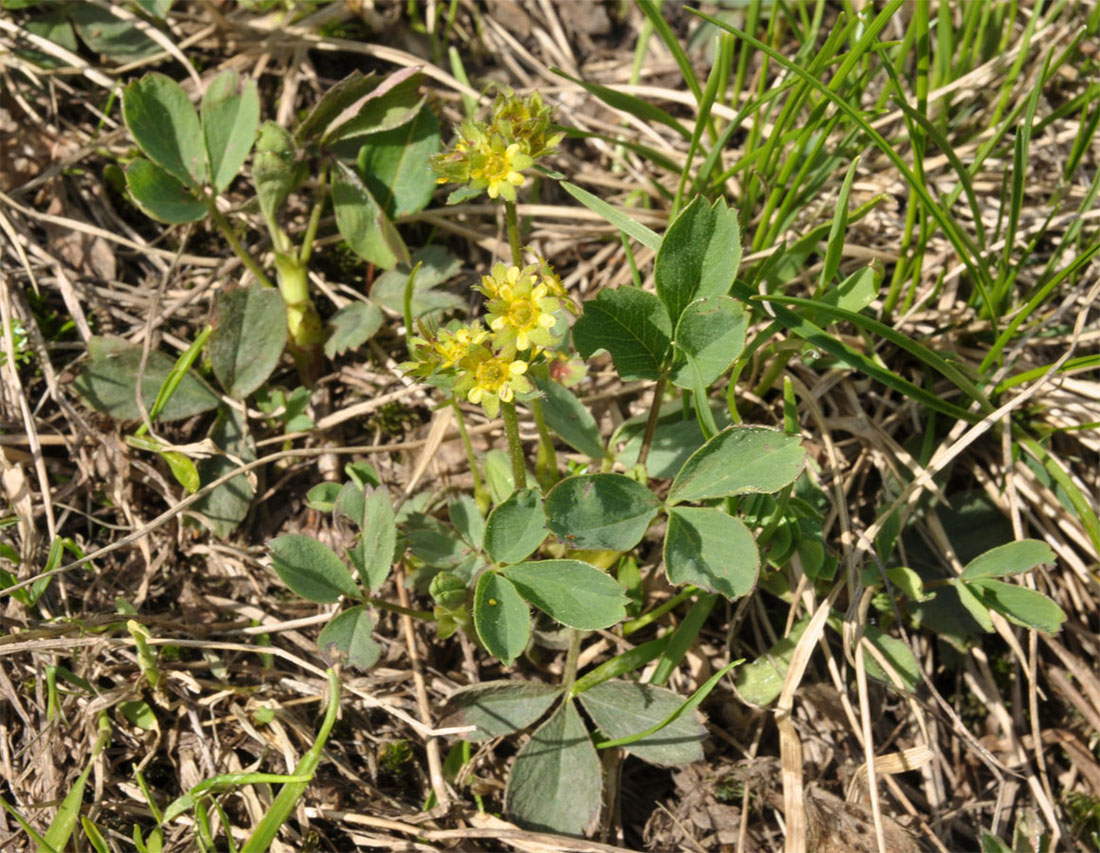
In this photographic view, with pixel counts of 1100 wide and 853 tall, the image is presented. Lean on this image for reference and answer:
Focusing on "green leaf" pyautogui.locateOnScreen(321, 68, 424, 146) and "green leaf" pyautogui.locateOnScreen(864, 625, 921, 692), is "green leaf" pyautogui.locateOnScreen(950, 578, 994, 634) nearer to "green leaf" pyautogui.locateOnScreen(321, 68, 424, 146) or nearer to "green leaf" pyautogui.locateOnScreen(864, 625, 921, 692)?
"green leaf" pyautogui.locateOnScreen(864, 625, 921, 692)

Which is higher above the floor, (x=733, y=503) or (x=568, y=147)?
(x=568, y=147)

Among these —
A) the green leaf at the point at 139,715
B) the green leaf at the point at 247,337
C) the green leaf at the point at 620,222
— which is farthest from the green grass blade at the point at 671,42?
the green leaf at the point at 139,715

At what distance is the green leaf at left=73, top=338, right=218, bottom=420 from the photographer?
2275 millimetres

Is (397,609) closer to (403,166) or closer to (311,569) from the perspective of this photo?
(311,569)

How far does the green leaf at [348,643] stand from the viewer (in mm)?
1893

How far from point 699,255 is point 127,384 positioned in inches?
59.4

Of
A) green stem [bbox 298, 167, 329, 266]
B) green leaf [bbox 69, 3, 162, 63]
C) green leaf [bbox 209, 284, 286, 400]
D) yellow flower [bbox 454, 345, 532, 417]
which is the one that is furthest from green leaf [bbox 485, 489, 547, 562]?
green leaf [bbox 69, 3, 162, 63]

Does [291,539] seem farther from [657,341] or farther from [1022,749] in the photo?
[1022,749]

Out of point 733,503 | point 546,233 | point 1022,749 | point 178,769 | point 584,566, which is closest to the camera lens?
point 584,566

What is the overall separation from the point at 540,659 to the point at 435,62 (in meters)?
1.89

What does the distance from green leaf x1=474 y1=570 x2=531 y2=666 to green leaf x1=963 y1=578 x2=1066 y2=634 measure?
1.04m

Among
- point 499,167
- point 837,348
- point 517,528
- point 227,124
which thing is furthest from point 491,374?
point 227,124

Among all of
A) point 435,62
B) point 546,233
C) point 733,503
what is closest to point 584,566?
point 733,503

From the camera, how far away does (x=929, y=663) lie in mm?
2271
